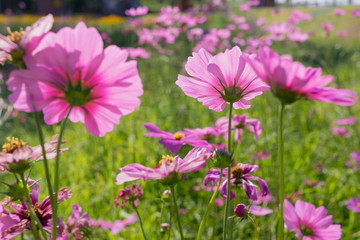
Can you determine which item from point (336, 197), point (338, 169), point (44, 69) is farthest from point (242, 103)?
point (338, 169)

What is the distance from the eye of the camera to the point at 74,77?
426 mm

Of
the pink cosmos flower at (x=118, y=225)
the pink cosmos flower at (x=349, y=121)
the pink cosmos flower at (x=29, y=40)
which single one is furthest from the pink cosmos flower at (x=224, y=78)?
the pink cosmos flower at (x=349, y=121)

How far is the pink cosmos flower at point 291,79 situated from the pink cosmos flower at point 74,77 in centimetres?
14

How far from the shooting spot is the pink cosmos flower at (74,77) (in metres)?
0.39

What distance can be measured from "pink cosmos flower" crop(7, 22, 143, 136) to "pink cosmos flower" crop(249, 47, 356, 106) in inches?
5.7

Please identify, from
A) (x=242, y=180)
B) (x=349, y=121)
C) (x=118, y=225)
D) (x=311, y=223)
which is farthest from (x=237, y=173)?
(x=349, y=121)

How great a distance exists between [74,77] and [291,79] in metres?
0.25

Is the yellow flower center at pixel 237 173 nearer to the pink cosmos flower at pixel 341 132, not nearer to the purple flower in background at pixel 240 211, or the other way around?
the purple flower in background at pixel 240 211

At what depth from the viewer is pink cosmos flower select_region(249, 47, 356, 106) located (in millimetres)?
391

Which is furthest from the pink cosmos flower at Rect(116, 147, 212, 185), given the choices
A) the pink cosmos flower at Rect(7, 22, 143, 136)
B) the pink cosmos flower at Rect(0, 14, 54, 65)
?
the pink cosmos flower at Rect(0, 14, 54, 65)

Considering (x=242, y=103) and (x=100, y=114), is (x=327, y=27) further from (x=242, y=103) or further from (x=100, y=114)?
(x=100, y=114)

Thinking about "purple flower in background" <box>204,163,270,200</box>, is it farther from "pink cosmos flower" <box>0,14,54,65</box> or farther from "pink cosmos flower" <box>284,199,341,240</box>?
"pink cosmos flower" <box>0,14,54,65</box>

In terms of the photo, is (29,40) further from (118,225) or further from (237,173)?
(118,225)

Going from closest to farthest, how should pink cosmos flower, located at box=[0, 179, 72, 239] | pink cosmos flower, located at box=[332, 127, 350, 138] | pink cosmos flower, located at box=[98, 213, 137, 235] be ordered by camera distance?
pink cosmos flower, located at box=[0, 179, 72, 239] < pink cosmos flower, located at box=[98, 213, 137, 235] < pink cosmos flower, located at box=[332, 127, 350, 138]
